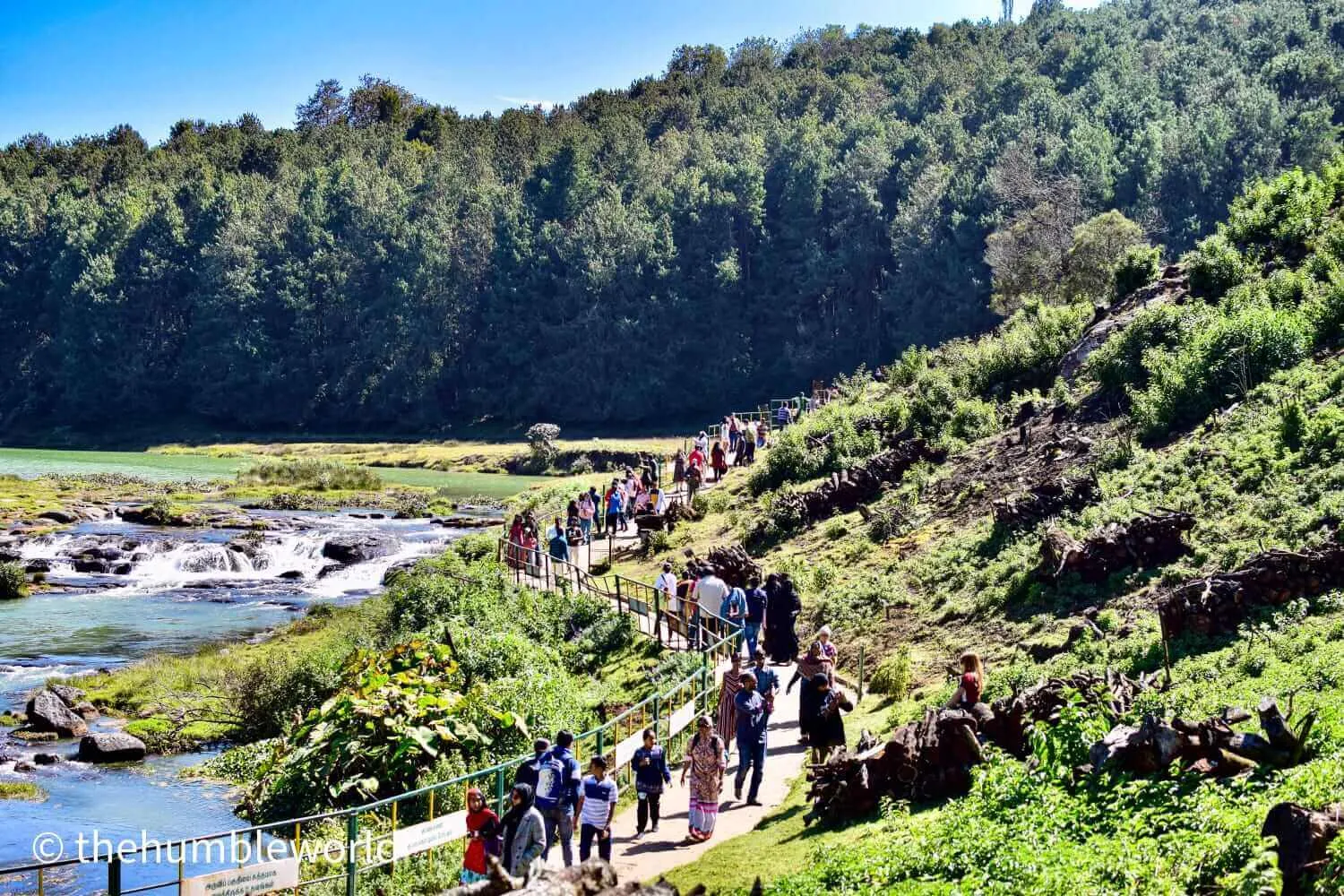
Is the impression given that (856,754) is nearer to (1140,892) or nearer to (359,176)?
(1140,892)

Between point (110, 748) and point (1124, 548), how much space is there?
1653 centimetres

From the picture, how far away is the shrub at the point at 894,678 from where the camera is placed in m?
18.7

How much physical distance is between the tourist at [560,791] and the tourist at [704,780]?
151 cm

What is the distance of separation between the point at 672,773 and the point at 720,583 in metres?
5.69

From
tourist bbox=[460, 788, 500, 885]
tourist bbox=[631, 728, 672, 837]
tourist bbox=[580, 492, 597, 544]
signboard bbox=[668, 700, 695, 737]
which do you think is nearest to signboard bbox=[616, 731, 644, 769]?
tourist bbox=[631, 728, 672, 837]

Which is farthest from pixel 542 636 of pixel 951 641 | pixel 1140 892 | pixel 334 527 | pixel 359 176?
pixel 359 176

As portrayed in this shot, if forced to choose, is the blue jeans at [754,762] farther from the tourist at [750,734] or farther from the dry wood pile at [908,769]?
the dry wood pile at [908,769]

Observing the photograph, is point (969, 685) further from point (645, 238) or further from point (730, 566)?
point (645, 238)

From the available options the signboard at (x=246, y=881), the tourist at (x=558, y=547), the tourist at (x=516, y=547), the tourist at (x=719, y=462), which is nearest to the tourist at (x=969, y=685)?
the signboard at (x=246, y=881)

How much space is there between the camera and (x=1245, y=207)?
34125 mm

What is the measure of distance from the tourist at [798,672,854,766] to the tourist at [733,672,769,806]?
74 centimetres

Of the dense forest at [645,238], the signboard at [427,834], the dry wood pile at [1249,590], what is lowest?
the signboard at [427,834]

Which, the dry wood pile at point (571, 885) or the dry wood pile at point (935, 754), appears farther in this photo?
the dry wood pile at point (935, 754)

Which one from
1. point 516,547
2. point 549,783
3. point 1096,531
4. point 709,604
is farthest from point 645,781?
point 516,547
